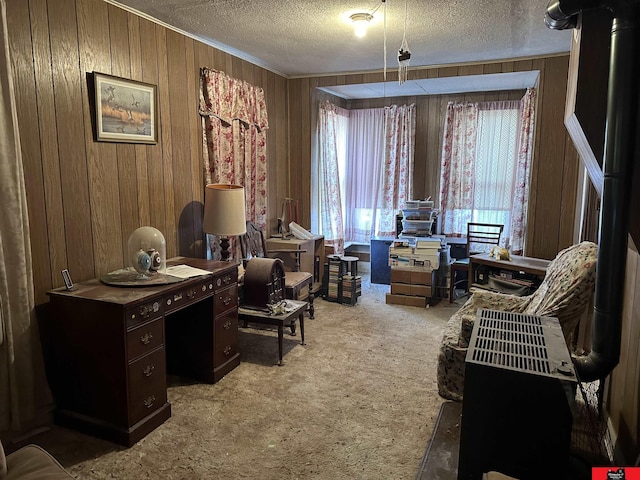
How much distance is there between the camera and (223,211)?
11.5ft

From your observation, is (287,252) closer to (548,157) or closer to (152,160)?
(152,160)

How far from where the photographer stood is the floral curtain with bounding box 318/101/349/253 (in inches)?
217

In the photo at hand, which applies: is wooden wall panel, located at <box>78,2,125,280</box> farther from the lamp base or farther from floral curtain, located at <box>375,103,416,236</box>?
floral curtain, located at <box>375,103,416,236</box>

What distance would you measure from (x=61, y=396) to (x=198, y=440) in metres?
0.87

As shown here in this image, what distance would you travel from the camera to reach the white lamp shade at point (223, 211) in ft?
11.5

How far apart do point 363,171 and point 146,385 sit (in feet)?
14.9

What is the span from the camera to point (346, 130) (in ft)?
20.8

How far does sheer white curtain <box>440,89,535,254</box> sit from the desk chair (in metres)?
0.15

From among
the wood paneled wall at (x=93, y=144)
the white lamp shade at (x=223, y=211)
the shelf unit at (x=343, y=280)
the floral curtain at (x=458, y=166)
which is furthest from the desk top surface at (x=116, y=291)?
the floral curtain at (x=458, y=166)

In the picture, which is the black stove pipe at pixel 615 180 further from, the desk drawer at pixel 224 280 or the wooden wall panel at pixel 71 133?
the wooden wall panel at pixel 71 133

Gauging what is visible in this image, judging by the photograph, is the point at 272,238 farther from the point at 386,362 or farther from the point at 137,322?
the point at 137,322

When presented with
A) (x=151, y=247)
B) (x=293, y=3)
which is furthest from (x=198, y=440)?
(x=293, y=3)

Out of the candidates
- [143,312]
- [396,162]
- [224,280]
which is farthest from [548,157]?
[143,312]

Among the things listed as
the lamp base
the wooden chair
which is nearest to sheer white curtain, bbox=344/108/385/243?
the wooden chair
